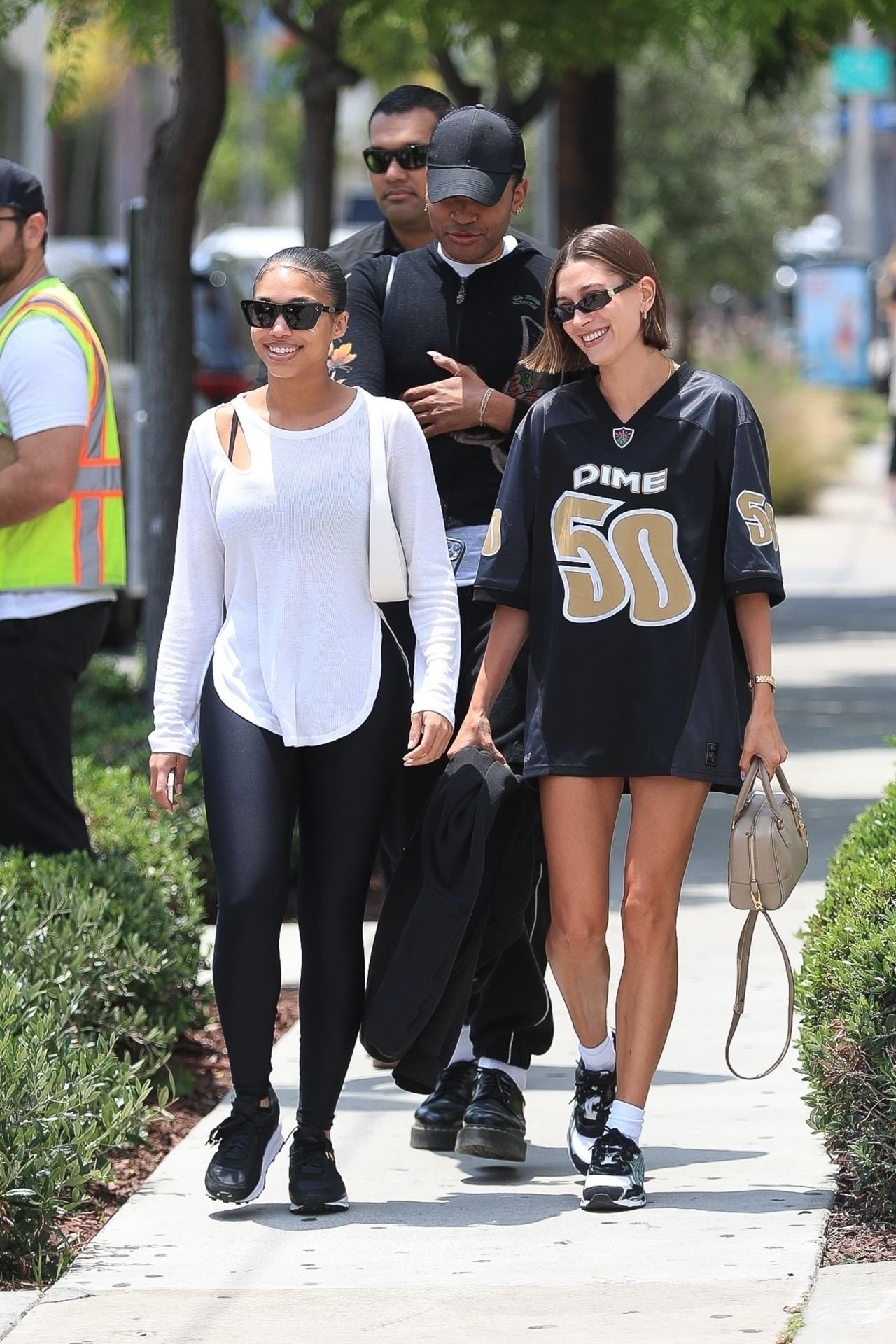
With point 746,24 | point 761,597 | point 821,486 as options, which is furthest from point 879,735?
point 821,486

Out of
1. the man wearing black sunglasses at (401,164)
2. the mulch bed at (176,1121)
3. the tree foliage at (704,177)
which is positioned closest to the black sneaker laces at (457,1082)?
the mulch bed at (176,1121)

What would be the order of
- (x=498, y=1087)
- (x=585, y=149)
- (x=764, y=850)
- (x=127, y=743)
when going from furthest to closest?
(x=585, y=149)
(x=127, y=743)
(x=498, y=1087)
(x=764, y=850)

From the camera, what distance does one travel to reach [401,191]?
5395mm

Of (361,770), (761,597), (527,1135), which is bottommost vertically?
(527,1135)

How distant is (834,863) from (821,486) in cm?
1703

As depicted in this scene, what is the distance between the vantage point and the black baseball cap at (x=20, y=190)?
5.48m

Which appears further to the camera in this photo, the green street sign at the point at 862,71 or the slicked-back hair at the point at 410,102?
the green street sign at the point at 862,71

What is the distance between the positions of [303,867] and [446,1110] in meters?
0.85

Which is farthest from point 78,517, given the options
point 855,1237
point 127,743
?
point 127,743

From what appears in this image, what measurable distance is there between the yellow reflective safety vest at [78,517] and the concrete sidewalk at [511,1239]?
1.31m

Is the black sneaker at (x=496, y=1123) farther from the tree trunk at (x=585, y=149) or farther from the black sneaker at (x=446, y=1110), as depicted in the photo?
the tree trunk at (x=585, y=149)

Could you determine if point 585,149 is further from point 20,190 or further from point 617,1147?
point 617,1147

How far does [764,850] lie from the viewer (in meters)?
4.47

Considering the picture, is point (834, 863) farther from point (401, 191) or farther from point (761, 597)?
point (401, 191)
